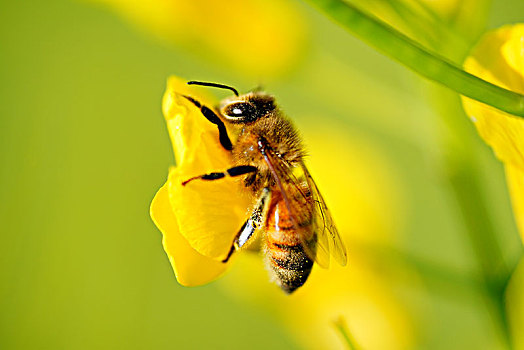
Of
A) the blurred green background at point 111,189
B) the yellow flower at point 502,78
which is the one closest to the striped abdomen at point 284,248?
the yellow flower at point 502,78

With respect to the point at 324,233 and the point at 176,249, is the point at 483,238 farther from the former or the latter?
the point at 176,249

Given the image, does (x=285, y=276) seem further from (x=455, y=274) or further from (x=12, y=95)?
(x=12, y=95)

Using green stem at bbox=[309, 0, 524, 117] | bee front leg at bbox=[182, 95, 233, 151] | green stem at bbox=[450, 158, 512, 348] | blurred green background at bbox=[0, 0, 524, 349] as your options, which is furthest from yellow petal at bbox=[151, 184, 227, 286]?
blurred green background at bbox=[0, 0, 524, 349]

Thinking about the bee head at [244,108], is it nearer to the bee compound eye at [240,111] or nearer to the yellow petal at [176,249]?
the bee compound eye at [240,111]

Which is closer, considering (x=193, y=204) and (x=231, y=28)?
(x=193, y=204)

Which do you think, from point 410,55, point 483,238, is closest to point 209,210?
point 410,55

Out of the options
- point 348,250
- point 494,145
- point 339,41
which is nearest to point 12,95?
point 339,41
